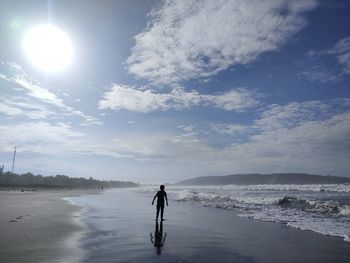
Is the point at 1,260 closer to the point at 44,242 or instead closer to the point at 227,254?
the point at 44,242

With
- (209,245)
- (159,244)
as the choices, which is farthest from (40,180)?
(209,245)

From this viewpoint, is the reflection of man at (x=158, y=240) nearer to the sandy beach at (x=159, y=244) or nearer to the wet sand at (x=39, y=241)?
the sandy beach at (x=159, y=244)

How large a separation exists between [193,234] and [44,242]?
6425mm

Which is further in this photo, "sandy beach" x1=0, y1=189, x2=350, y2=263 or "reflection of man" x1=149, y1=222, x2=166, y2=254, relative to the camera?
"reflection of man" x1=149, y1=222, x2=166, y2=254

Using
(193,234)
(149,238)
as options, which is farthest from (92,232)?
(193,234)

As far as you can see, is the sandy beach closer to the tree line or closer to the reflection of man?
the reflection of man

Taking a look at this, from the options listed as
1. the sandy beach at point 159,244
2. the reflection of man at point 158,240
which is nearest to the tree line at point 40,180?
the sandy beach at point 159,244

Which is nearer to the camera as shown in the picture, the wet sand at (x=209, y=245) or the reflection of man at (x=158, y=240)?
the wet sand at (x=209, y=245)

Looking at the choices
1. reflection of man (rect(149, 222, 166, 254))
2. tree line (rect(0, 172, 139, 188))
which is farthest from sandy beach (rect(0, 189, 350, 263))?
tree line (rect(0, 172, 139, 188))

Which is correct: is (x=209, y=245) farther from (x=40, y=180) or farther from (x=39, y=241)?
(x=40, y=180)

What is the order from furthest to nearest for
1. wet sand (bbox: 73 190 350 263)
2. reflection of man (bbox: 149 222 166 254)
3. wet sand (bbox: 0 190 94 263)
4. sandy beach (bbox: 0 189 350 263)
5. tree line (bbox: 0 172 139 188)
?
tree line (bbox: 0 172 139 188) → reflection of man (bbox: 149 222 166 254) → wet sand (bbox: 73 190 350 263) → sandy beach (bbox: 0 189 350 263) → wet sand (bbox: 0 190 94 263)

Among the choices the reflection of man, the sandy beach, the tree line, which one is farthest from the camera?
the tree line

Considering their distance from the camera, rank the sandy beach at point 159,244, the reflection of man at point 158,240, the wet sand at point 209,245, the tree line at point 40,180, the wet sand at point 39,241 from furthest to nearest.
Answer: the tree line at point 40,180, the reflection of man at point 158,240, the wet sand at point 209,245, the sandy beach at point 159,244, the wet sand at point 39,241

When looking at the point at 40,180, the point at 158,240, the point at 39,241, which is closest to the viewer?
the point at 39,241
